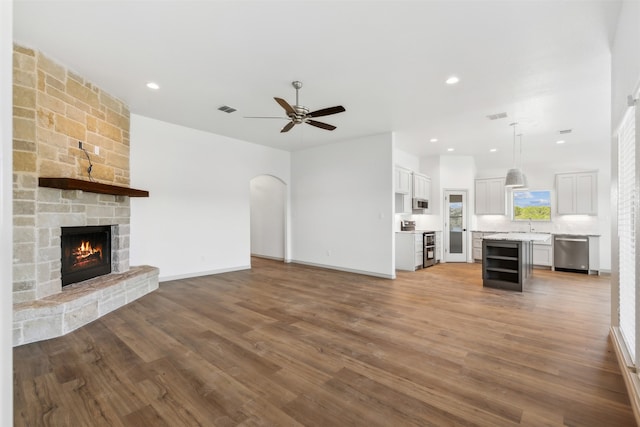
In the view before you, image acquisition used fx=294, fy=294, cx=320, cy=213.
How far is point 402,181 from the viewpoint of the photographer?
23.0 ft

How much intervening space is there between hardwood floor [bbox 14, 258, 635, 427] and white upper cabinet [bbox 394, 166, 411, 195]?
9.68 feet

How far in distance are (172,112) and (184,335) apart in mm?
3734

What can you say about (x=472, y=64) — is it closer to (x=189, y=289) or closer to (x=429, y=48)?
(x=429, y=48)

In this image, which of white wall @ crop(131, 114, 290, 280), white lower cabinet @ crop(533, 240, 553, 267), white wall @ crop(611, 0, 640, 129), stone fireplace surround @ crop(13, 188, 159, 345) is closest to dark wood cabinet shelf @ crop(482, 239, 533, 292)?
white lower cabinet @ crop(533, 240, 553, 267)

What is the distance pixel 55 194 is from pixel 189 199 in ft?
8.16

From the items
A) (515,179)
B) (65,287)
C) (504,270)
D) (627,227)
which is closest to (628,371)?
(627,227)

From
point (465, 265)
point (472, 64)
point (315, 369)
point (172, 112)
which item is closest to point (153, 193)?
point (172, 112)

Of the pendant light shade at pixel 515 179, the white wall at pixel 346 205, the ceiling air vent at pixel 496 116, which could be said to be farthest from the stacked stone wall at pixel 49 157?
the pendant light shade at pixel 515 179

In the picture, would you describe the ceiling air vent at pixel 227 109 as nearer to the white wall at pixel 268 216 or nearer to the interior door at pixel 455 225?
the white wall at pixel 268 216

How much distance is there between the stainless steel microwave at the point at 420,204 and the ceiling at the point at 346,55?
8.86 feet

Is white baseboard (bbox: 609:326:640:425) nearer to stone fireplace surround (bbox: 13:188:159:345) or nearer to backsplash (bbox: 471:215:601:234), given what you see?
stone fireplace surround (bbox: 13:188:159:345)

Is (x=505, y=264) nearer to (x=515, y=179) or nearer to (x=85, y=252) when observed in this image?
(x=515, y=179)

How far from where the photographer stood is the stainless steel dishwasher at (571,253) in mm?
6832

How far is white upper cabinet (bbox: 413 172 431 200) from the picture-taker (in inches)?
299
